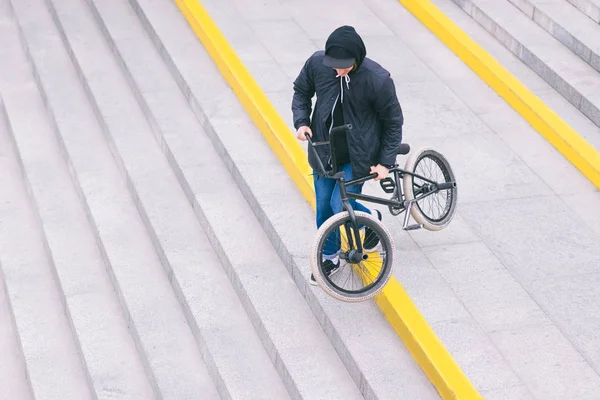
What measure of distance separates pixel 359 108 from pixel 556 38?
448cm

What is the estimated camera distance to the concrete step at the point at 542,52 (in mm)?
9750

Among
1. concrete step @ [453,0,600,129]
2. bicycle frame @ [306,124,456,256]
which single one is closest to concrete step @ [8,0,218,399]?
bicycle frame @ [306,124,456,256]

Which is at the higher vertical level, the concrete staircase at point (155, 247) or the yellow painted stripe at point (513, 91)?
the yellow painted stripe at point (513, 91)

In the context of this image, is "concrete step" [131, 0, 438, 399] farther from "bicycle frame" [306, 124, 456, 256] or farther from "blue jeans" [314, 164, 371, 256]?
"bicycle frame" [306, 124, 456, 256]

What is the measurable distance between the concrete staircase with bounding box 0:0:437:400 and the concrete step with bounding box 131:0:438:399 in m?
0.02

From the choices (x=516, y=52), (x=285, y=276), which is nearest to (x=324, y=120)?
(x=285, y=276)

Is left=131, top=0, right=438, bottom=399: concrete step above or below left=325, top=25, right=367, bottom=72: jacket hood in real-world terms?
below

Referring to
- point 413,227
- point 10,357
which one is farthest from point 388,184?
point 10,357

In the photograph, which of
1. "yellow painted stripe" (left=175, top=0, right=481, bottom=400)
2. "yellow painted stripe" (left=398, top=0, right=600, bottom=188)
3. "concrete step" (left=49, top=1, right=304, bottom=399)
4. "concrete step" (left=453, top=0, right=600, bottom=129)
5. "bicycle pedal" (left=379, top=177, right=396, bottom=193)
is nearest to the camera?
"yellow painted stripe" (left=175, top=0, right=481, bottom=400)

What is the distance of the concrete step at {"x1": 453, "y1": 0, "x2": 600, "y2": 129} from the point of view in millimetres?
9750

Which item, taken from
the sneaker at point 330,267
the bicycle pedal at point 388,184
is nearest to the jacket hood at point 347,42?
the bicycle pedal at point 388,184

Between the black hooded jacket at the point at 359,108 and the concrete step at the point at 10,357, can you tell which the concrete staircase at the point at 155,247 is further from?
the black hooded jacket at the point at 359,108

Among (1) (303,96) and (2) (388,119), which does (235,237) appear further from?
(2) (388,119)

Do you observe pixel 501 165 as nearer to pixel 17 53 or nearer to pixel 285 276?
pixel 285 276
